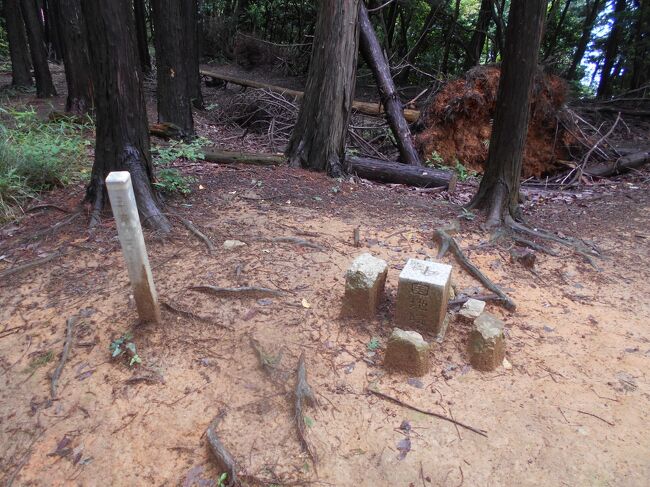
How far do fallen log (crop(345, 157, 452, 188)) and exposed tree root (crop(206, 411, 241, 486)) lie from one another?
540 cm

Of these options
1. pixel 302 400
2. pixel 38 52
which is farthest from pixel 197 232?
pixel 38 52

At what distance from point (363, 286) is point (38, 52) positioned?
11.9 m

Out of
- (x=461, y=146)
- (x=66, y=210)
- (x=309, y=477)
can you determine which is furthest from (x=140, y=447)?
(x=461, y=146)

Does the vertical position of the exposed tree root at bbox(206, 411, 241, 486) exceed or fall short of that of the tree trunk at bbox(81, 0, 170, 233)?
it falls short

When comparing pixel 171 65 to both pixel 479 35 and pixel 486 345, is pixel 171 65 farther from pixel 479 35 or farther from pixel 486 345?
pixel 479 35

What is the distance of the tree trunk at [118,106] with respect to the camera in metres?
4.19

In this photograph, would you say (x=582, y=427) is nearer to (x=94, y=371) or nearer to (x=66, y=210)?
(x=94, y=371)

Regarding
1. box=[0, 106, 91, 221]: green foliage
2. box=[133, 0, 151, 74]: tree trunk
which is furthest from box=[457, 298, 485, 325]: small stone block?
box=[133, 0, 151, 74]: tree trunk

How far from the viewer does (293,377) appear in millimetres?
3037

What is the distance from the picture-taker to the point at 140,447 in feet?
8.57

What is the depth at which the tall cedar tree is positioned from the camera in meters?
8.10

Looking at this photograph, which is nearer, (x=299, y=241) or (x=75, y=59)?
(x=299, y=241)

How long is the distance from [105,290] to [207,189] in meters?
2.39

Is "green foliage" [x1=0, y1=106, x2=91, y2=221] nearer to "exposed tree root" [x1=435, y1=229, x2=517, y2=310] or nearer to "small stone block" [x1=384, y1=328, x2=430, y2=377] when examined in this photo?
A: "small stone block" [x1=384, y1=328, x2=430, y2=377]
